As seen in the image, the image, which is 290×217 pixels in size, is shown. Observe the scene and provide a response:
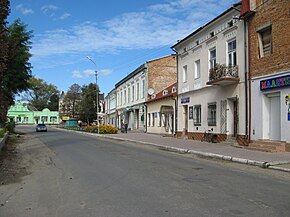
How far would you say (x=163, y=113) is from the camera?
35.4 m

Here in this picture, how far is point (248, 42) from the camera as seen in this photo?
63.6 feet

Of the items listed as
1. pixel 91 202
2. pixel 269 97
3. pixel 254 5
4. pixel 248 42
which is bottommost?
pixel 91 202

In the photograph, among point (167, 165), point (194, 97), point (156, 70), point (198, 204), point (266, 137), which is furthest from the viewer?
point (156, 70)

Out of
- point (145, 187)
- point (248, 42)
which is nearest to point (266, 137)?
point (248, 42)

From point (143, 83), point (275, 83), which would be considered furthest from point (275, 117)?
point (143, 83)

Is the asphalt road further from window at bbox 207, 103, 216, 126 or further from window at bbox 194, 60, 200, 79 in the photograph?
window at bbox 194, 60, 200, 79

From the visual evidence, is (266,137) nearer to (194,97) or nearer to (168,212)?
(194,97)

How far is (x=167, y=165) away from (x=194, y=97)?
14886 millimetres

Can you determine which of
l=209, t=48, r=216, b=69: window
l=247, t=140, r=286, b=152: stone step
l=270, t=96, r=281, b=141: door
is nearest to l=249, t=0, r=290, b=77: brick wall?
l=270, t=96, r=281, b=141: door

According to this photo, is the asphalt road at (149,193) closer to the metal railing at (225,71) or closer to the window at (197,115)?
the metal railing at (225,71)

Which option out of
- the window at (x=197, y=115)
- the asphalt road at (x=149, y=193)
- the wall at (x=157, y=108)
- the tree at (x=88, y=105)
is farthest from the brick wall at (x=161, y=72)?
the tree at (x=88, y=105)

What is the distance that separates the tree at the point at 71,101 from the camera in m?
87.3

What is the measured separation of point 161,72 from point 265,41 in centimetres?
2623

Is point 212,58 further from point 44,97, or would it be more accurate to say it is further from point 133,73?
point 44,97
